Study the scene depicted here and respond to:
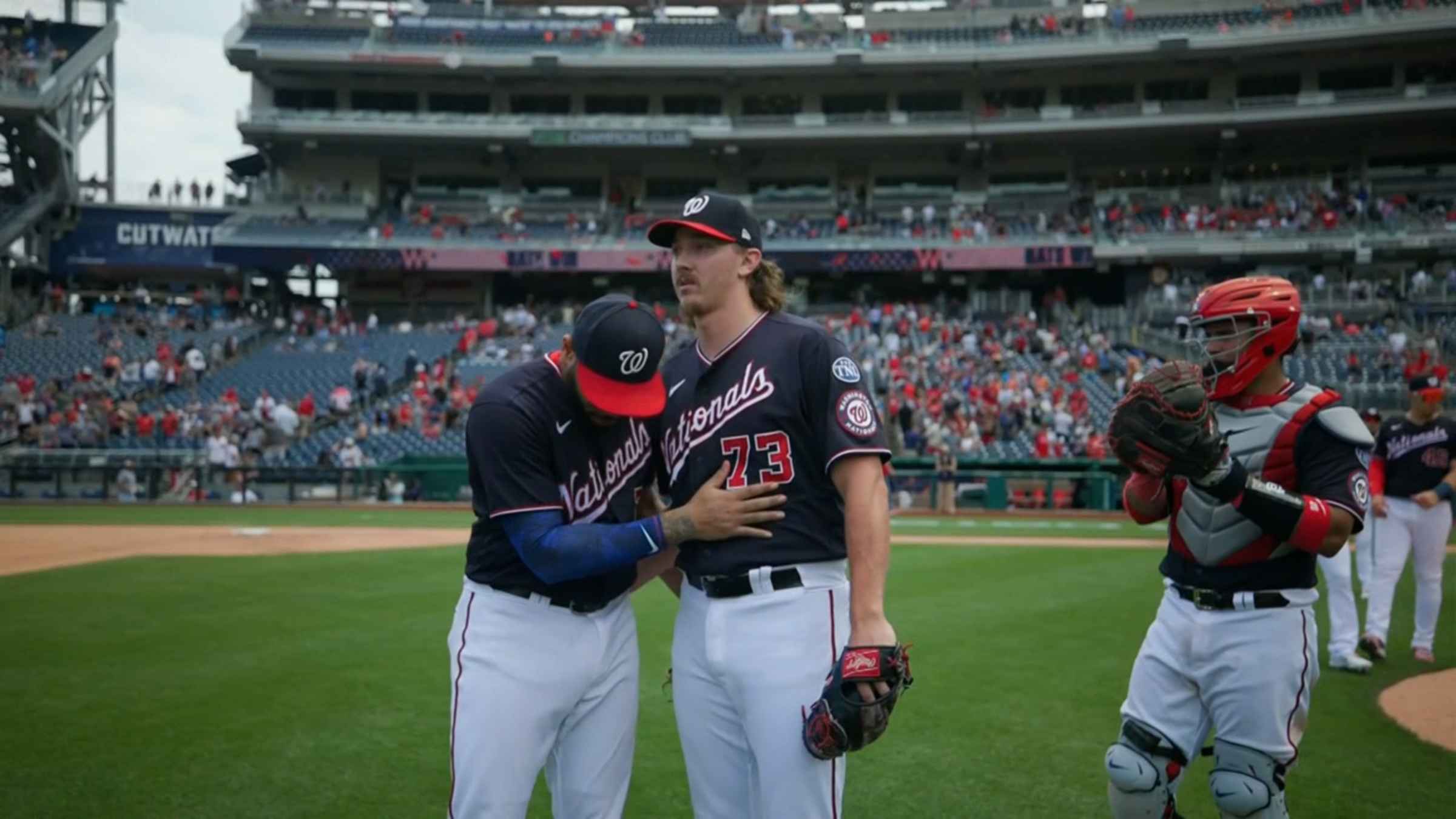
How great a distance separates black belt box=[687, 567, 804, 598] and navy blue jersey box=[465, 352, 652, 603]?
0.34m

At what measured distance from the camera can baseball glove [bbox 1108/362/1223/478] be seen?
335 centimetres

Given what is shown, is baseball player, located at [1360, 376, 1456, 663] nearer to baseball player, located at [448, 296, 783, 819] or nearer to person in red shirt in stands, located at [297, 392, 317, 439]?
baseball player, located at [448, 296, 783, 819]

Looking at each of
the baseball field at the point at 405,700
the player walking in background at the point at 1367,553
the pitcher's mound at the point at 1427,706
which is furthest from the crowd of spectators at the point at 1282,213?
the pitcher's mound at the point at 1427,706

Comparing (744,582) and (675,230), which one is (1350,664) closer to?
(744,582)

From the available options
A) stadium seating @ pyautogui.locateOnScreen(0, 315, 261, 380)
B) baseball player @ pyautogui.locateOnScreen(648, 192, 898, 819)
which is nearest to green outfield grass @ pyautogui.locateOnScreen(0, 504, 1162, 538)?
stadium seating @ pyautogui.locateOnScreen(0, 315, 261, 380)

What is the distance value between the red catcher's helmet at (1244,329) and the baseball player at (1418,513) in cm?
548

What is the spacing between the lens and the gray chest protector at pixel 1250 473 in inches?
147

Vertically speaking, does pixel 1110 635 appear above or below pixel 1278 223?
below

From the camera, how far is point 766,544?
3.11 meters

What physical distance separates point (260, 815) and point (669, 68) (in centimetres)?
3974

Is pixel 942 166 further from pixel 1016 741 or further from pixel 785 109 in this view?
pixel 1016 741

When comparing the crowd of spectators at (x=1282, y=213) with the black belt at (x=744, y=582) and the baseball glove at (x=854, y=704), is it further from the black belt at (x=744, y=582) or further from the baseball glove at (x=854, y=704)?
the baseball glove at (x=854, y=704)

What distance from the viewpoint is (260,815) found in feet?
15.9

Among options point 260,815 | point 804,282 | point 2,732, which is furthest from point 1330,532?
point 804,282
